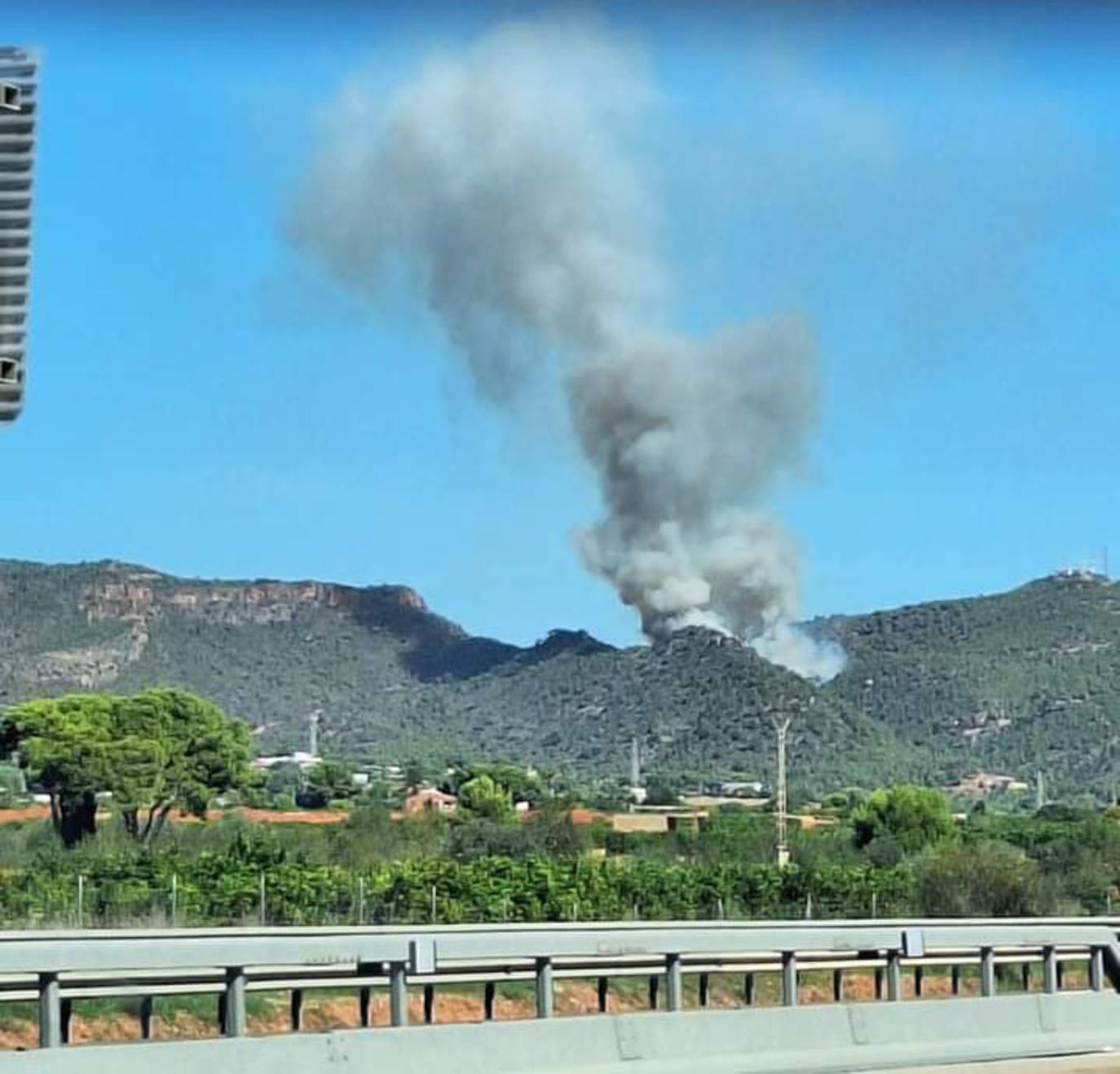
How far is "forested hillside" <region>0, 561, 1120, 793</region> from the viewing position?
161 metres

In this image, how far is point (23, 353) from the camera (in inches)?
383

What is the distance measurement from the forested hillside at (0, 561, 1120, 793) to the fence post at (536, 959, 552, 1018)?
13337 cm

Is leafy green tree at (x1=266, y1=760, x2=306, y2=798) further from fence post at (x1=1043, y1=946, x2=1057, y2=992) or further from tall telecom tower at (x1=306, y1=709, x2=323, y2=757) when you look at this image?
fence post at (x1=1043, y1=946, x2=1057, y2=992)

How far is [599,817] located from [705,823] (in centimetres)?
726

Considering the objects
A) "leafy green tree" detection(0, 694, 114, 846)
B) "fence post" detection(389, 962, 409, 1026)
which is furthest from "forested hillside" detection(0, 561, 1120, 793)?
"fence post" detection(389, 962, 409, 1026)

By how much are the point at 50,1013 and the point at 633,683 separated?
548ft

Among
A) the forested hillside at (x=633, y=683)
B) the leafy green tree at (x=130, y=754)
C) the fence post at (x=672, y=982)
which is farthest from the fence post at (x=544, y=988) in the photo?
the forested hillside at (x=633, y=683)

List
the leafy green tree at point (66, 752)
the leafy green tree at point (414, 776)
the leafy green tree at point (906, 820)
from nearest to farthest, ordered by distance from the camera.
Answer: the leafy green tree at point (906, 820) < the leafy green tree at point (66, 752) < the leafy green tree at point (414, 776)

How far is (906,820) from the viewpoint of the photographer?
86.8 meters

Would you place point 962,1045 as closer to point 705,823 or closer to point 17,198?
point 17,198

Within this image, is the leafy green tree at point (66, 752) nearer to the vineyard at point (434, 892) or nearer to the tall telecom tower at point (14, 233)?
the vineyard at point (434, 892)

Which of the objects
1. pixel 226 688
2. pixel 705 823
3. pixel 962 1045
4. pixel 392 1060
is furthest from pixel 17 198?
pixel 226 688

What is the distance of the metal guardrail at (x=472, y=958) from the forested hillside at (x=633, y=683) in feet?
422

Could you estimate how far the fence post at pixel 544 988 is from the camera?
15442 millimetres
